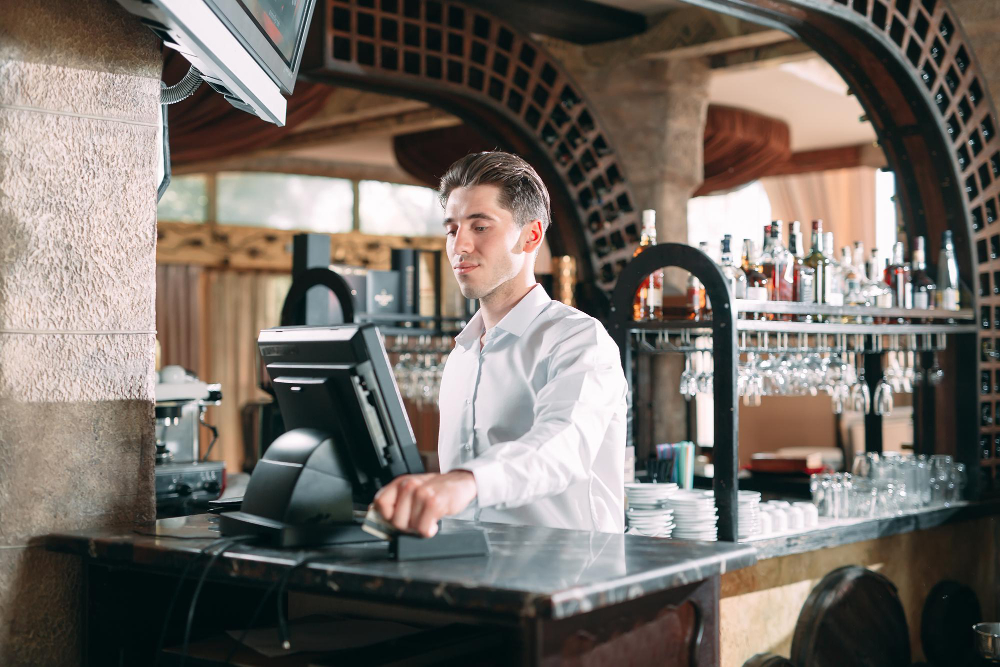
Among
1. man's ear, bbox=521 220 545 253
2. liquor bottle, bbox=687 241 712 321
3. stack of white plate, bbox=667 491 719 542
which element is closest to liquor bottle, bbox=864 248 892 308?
liquor bottle, bbox=687 241 712 321

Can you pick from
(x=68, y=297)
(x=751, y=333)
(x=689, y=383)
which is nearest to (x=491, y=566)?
(x=68, y=297)

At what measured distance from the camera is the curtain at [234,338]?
10.8 meters

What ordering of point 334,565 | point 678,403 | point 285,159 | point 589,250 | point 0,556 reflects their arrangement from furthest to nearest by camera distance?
point 285,159
point 678,403
point 589,250
point 0,556
point 334,565

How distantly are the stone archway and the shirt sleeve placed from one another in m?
2.27

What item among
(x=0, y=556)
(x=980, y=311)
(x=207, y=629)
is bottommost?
(x=207, y=629)

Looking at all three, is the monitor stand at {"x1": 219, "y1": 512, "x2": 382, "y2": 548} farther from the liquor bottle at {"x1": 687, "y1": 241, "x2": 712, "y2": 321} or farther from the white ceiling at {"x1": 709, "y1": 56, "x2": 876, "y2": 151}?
the white ceiling at {"x1": 709, "y1": 56, "x2": 876, "y2": 151}

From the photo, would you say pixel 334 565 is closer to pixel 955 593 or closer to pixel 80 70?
pixel 80 70

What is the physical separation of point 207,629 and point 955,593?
3.69 meters

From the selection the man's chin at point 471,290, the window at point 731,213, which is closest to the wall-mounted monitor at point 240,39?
the man's chin at point 471,290

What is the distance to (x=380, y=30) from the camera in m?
5.09

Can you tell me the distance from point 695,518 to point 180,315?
25.4ft

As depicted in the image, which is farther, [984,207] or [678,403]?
[678,403]

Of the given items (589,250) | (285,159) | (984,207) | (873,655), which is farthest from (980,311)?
(285,159)

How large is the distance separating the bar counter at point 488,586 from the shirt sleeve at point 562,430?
100 mm
